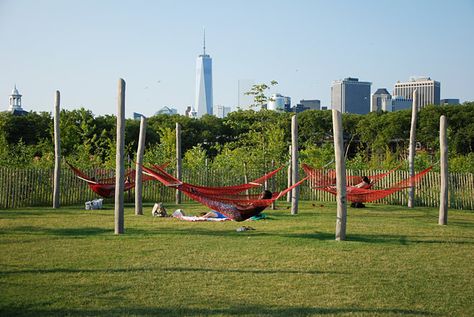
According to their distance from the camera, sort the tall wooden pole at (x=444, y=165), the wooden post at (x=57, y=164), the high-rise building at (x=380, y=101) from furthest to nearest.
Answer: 1. the high-rise building at (x=380, y=101)
2. the wooden post at (x=57, y=164)
3. the tall wooden pole at (x=444, y=165)

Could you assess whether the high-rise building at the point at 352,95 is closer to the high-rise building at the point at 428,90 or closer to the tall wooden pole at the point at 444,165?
the high-rise building at the point at 428,90

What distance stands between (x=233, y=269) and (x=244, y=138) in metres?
9.68

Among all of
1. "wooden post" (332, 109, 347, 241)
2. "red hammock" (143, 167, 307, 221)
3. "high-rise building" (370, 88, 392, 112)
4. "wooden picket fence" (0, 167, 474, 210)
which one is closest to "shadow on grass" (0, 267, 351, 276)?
"wooden post" (332, 109, 347, 241)

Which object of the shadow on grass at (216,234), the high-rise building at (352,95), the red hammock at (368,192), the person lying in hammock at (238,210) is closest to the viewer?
the shadow on grass at (216,234)

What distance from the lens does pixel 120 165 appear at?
8.88 m

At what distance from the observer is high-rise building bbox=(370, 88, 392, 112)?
61.2 meters

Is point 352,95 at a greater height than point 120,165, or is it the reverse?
point 352,95

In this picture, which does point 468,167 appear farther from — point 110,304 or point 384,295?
point 110,304

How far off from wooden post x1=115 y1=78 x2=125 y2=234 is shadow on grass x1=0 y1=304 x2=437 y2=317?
415 cm

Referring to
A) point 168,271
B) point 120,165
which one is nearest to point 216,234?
point 120,165

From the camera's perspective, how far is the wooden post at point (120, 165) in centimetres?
876

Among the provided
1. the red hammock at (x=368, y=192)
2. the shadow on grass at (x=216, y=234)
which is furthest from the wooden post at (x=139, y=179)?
the red hammock at (x=368, y=192)

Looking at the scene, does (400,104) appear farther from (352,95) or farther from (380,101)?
(352,95)

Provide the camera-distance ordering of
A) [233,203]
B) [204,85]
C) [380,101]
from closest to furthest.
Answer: [233,203]
[380,101]
[204,85]
